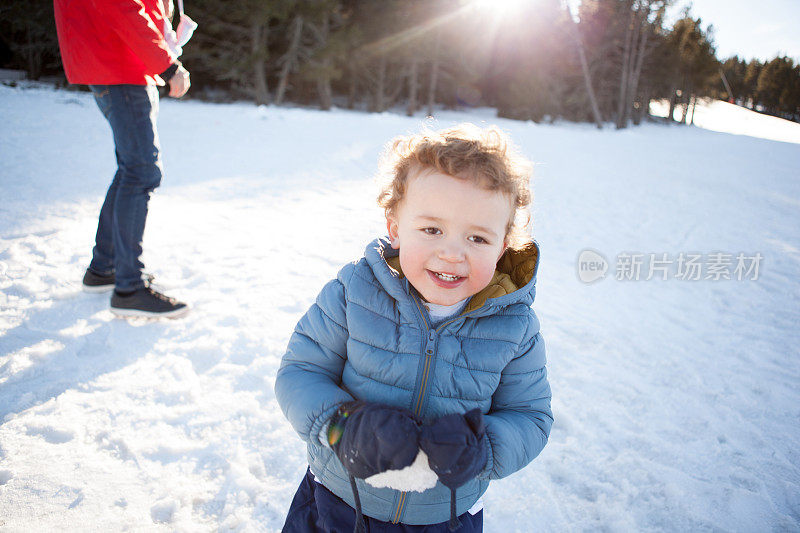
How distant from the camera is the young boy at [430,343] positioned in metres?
1.22

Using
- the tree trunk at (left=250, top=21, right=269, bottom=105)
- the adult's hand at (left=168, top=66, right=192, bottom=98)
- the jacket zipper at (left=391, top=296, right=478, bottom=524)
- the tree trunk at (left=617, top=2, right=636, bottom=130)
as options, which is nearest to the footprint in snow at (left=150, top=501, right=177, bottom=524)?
the jacket zipper at (left=391, top=296, right=478, bottom=524)

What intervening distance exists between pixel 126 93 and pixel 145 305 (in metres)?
1.19

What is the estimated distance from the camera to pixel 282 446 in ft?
6.43

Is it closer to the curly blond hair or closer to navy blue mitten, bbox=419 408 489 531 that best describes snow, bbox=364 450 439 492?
navy blue mitten, bbox=419 408 489 531

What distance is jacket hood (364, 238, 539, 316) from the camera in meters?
1.29

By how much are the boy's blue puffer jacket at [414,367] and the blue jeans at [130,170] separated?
1.80 meters

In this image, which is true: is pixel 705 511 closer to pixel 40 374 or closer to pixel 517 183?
pixel 517 183

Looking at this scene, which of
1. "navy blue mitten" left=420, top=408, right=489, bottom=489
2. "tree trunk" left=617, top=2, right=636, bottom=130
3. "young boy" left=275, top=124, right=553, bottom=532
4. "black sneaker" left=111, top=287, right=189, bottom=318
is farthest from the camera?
"tree trunk" left=617, top=2, right=636, bottom=130

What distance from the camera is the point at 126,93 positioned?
2406mm

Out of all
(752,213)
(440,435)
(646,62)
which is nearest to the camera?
(440,435)

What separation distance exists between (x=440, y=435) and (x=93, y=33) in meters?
2.66

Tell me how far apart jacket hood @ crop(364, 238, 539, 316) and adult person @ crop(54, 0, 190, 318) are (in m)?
1.74

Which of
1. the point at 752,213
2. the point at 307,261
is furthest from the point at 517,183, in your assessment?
the point at 752,213

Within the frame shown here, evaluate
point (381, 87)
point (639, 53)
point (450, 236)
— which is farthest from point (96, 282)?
point (639, 53)
